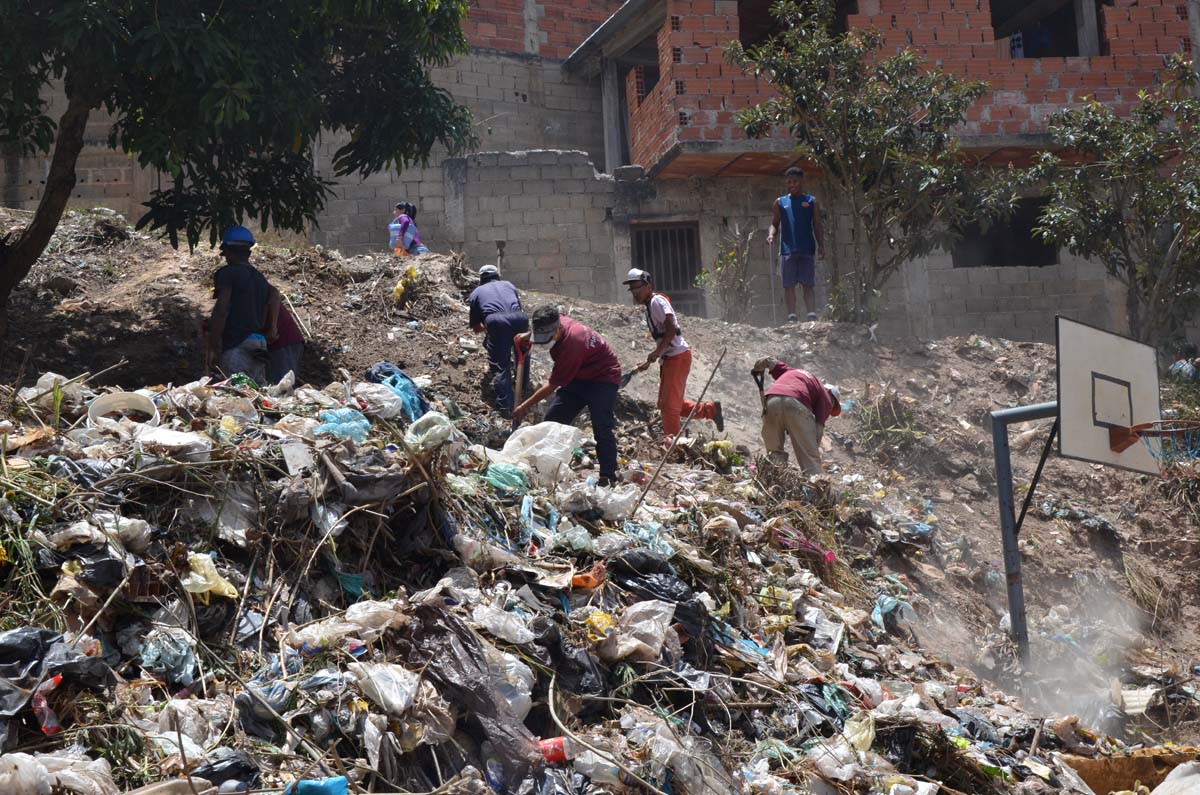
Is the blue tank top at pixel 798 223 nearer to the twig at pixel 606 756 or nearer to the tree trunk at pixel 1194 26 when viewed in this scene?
the tree trunk at pixel 1194 26

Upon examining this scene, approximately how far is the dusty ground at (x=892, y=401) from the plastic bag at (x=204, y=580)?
11.9 ft

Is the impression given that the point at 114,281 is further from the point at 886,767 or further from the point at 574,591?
the point at 886,767

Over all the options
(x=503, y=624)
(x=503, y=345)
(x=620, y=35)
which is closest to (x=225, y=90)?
(x=503, y=345)

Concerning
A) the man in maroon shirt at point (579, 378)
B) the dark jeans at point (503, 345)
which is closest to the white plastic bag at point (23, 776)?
the man in maroon shirt at point (579, 378)

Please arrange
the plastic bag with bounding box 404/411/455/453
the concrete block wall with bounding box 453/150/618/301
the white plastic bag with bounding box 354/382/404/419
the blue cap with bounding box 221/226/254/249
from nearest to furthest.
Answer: the plastic bag with bounding box 404/411/455/453
the white plastic bag with bounding box 354/382/404/419
the blue cap with bounding box 221/226/254/249
the concrete block wall with bounding box 453/150/618/301

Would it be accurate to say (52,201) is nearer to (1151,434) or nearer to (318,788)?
(318,788)

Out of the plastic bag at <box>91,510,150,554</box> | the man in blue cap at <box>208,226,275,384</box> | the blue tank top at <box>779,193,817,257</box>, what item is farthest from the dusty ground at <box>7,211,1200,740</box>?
the plastic bag at <box>91,510,150,554</box>

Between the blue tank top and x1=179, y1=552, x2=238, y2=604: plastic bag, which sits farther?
the blue tank top

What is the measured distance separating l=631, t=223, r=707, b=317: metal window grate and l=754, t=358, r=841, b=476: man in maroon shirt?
6149 mm

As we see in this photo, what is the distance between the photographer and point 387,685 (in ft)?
15.1

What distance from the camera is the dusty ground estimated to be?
340 inches

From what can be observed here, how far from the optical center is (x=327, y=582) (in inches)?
211

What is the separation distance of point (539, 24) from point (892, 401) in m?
9.11

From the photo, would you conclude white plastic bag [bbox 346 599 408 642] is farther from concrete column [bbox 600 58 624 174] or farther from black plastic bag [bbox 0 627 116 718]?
concrete column [bbox 600 58 624 174]
